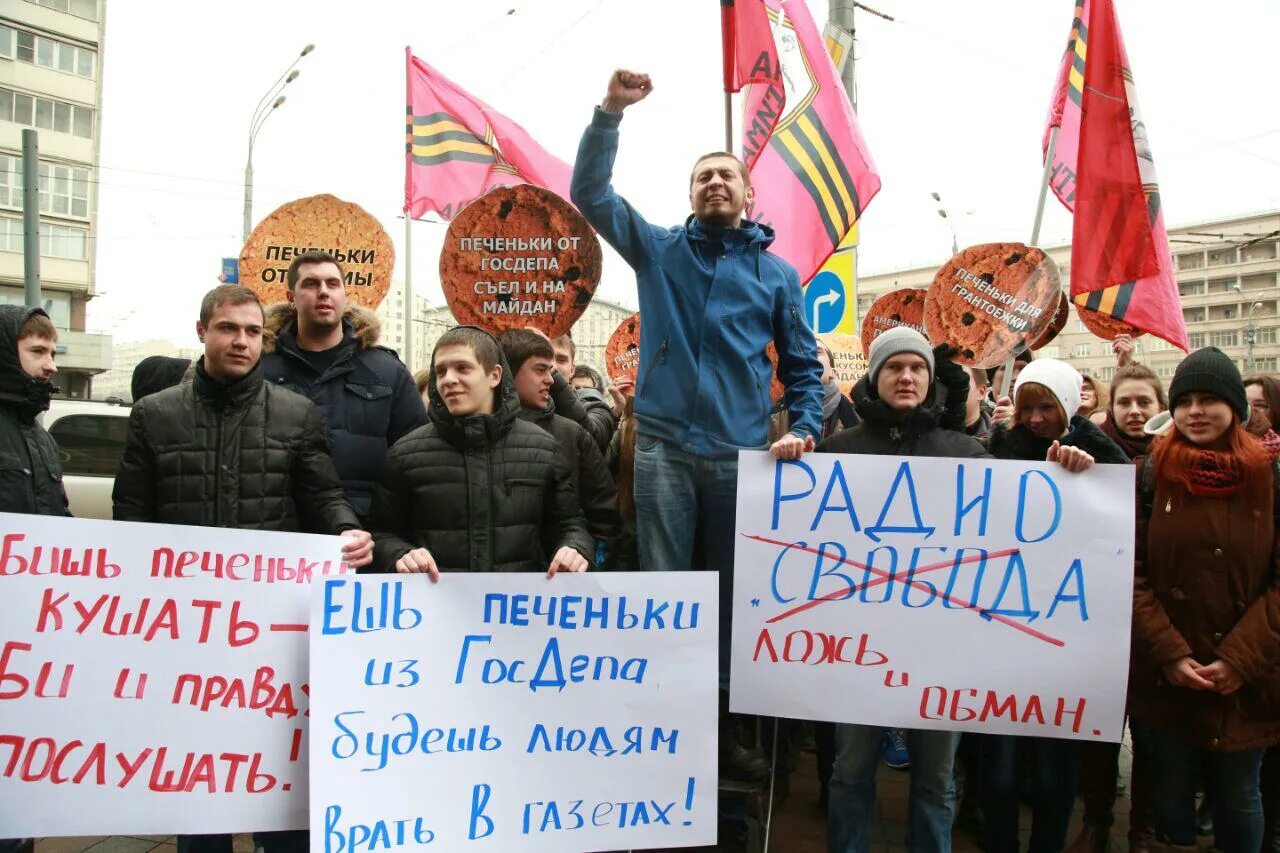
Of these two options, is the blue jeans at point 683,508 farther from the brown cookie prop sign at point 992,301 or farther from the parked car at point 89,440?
the parked car at point 89,440

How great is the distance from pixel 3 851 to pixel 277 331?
5.78 feet

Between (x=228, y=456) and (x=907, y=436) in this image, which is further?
(x=907, y=436)

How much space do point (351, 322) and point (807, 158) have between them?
319 cm

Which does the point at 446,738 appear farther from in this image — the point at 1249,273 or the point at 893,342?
the point at 1249,273

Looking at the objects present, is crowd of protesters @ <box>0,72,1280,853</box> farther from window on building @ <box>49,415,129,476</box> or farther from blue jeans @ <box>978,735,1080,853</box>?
window on building @ <box>49,415,129,476</box>

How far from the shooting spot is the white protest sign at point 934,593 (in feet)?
8.59

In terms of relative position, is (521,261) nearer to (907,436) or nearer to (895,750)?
(907,436)

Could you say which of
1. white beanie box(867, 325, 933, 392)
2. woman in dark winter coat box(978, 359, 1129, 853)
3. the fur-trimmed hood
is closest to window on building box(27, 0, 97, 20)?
the fur-trimmed hood

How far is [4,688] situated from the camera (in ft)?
7.49

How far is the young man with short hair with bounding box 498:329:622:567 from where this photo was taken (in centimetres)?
290

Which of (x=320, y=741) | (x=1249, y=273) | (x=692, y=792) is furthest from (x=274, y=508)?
(x=1249, y=273)

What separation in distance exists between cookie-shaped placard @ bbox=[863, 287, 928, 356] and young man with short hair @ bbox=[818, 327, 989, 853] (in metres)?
3.49

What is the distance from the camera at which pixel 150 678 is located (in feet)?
7.68

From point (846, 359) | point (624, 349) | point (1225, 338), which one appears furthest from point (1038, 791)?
point (1225, 338)
